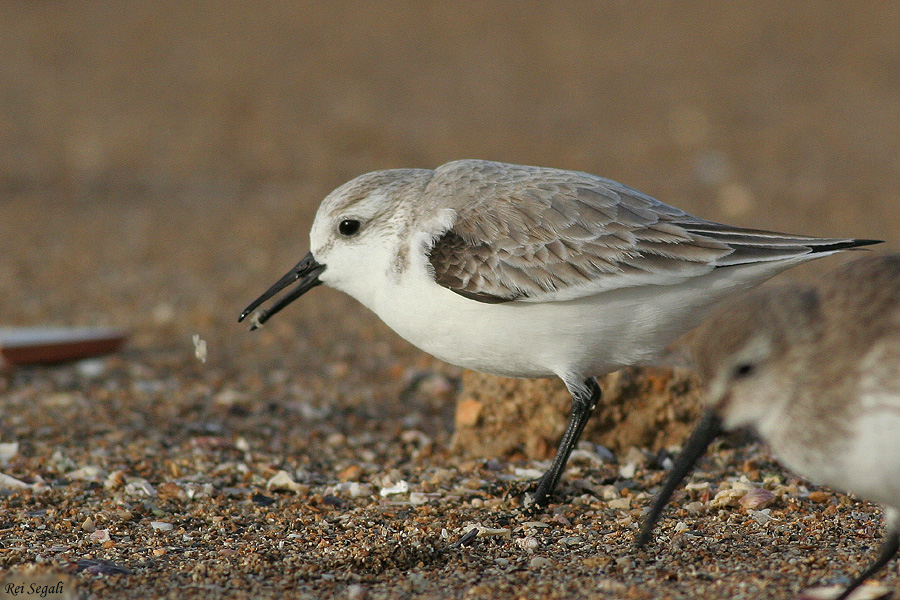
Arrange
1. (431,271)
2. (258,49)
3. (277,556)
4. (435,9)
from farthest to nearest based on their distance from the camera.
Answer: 1. (435,9)
2. (258,49)
3. (431,271)
4. (277,556)

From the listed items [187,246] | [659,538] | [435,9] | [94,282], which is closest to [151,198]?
[187,246]

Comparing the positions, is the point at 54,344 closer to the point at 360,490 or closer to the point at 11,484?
the point at 11,484

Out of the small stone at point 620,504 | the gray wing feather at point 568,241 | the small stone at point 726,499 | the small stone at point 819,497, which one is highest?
the gray wing feather at point 568,241

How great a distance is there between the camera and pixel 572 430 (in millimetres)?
4641

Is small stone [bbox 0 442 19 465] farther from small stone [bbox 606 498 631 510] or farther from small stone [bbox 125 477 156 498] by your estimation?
small stone [bbox 606 498 631 510]

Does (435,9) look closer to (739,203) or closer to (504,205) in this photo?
(739,203)

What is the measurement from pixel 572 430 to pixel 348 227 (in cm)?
142

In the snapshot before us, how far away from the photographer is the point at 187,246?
10.1m

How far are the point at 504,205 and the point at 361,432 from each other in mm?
1799

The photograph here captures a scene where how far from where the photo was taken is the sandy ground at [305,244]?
12.3 ft

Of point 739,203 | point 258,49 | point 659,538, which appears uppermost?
point 258,49

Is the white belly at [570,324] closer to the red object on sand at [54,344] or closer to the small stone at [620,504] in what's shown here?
the small stone at [620,504]

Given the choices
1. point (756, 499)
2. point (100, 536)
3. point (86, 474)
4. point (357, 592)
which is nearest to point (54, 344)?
point (86, 474)

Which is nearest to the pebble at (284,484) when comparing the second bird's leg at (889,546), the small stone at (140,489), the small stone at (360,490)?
the small stone at (360,490)
